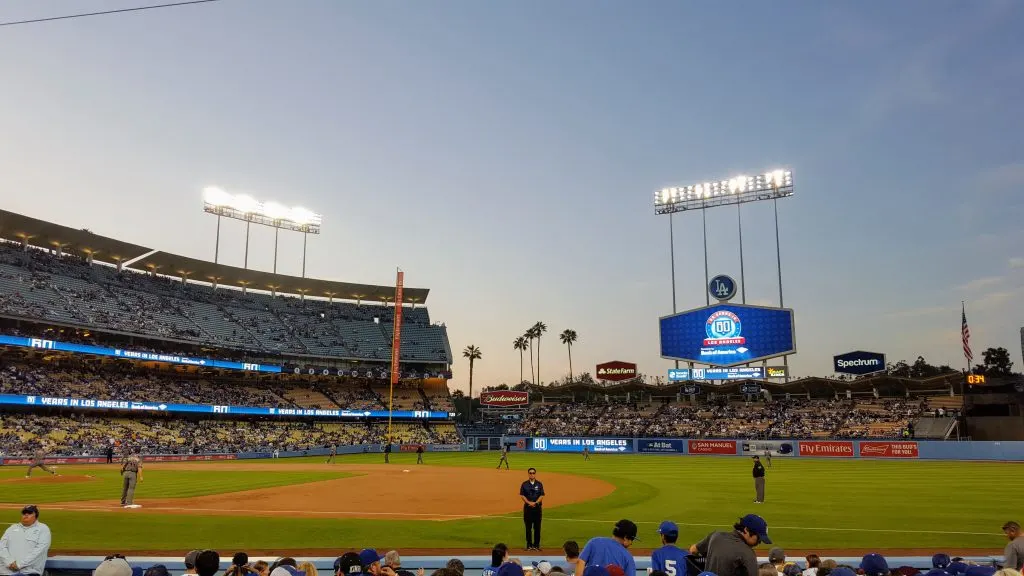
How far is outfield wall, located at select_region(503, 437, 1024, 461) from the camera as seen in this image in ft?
167

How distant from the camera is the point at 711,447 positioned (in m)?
62.6

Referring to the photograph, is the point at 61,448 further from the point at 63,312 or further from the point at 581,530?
the point at 581,530

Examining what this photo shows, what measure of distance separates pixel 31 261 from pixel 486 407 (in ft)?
203

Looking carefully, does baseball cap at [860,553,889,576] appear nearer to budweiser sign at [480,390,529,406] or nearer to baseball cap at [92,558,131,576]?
baseball cap at [92,558,131,576]

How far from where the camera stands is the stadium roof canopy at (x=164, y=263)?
233 ft

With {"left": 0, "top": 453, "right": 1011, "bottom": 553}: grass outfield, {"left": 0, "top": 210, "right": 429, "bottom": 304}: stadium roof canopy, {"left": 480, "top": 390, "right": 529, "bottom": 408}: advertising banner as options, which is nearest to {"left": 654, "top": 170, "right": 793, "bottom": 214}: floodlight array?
{"left": 480, "top": 390, "right": 529, "bottom": 408}: advertising banner

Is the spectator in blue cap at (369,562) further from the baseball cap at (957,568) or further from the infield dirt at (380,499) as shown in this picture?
the infield dirt at (380,499)

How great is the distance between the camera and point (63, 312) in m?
65.7

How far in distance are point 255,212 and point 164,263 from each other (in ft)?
44.2

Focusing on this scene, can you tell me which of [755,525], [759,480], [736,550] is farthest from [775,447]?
[736,550]

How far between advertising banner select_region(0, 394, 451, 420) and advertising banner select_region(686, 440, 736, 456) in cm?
3959

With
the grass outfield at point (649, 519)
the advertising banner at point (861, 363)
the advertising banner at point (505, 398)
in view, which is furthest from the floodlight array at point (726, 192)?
the grass outfield at point (649, 519)

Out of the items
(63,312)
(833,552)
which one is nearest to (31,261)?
(63,312)

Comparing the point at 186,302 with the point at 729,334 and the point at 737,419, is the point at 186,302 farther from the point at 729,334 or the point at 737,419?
the point at 737,419
